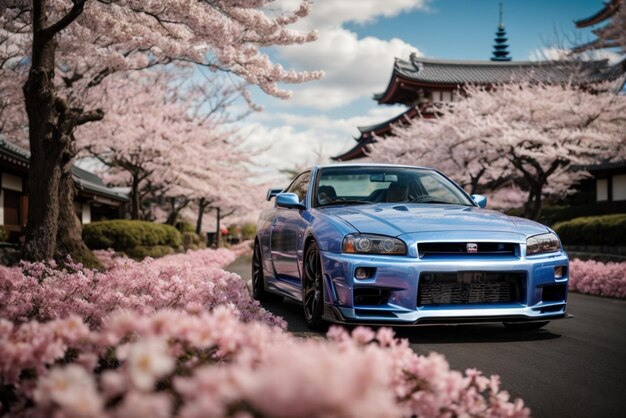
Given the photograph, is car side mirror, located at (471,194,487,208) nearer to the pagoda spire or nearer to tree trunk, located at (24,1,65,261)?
tree trunk, located at (24,1,65,261)

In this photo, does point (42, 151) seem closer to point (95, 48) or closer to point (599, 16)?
point (95, 48)

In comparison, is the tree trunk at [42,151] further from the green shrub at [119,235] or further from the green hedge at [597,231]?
the green hedge at [597,231]

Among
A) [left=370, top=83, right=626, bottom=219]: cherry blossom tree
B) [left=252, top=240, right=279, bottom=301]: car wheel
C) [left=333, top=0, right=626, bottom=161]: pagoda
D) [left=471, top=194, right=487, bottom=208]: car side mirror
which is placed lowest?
[left=252, top=240, right=279, bottom=301]: car wheel

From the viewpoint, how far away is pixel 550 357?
16.7ft

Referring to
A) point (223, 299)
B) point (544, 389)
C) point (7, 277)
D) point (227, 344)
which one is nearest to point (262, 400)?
point (227, 344)

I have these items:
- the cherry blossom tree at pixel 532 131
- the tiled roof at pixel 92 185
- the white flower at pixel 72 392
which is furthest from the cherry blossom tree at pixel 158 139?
the white flower at pixel 72 392

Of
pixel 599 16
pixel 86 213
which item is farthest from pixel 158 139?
pixel 599 16

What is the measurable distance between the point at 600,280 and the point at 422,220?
267 inches

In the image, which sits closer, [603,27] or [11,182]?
[11,182]

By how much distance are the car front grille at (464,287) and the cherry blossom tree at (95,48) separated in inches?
238

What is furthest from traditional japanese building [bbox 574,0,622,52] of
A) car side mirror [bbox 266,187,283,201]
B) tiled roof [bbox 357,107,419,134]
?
car side mirror [bbox 266,187,283,201]

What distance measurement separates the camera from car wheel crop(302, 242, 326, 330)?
228 inches

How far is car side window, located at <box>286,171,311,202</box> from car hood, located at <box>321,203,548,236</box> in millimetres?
Result: 1128

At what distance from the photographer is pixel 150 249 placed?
21656mm
